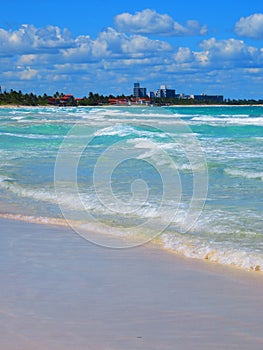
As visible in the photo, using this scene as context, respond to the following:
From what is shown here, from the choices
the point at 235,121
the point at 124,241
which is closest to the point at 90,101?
the point at 235,121

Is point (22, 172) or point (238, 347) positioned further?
point (22, 172)

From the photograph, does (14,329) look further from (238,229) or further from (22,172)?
(22,172)

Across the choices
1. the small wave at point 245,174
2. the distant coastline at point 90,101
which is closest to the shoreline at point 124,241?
the small wave at point 245,174

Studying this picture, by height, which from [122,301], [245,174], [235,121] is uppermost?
[122,301]

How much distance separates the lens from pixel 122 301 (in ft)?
15.3

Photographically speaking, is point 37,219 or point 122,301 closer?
point 122,301

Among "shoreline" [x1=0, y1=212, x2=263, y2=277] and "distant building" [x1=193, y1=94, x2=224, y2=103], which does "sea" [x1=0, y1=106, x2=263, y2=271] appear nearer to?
"shoreline" [x1=0, y1=212, x2=263, y2=277]

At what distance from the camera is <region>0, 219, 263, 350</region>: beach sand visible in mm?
3898

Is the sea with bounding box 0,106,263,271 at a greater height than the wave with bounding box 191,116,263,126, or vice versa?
the sea with bounding box 0,106,263,271

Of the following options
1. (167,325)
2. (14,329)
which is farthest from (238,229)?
(14,329)

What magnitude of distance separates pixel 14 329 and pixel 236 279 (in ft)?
7.21

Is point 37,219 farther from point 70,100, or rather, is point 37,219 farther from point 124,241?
point 70,100

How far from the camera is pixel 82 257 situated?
20.3 feet

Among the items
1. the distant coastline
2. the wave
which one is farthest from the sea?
the distant coastline
